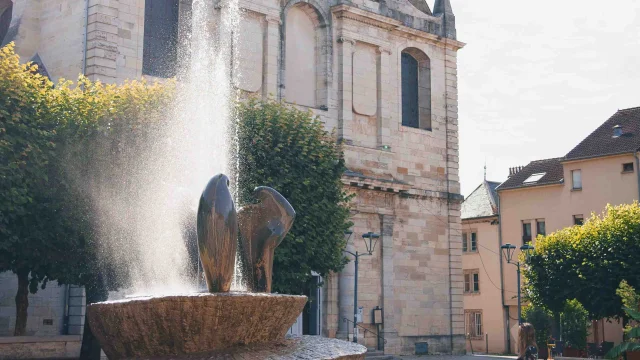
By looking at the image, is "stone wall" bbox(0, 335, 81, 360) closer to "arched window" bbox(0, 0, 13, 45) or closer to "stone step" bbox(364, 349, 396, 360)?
"stone step" bbox(364, 349, 396, 360)

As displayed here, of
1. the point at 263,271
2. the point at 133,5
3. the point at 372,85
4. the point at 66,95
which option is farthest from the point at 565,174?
the point at 263,271

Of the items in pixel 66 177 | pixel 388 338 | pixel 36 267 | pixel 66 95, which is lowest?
pixel 388 338

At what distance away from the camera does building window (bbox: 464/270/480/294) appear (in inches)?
2025

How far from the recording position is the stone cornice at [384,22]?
111 ft

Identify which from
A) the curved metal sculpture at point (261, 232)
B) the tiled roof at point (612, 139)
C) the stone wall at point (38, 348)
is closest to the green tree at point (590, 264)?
the tiled roof at point (612, 139)

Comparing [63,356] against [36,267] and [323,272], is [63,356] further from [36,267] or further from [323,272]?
→ [323,272]

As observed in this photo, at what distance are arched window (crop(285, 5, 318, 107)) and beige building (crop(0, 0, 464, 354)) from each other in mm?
47

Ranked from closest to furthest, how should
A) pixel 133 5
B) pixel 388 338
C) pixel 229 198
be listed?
pixel 229 198
pixel 133 5
pixel 388 338

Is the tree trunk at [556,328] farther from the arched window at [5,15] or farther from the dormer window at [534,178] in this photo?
the arched window at [5,15]

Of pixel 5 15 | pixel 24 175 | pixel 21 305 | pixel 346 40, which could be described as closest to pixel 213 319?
pixel 24 175

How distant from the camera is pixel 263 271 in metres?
11.4

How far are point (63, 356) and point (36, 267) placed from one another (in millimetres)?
2193

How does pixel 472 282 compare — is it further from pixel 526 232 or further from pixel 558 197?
pixel 558 197

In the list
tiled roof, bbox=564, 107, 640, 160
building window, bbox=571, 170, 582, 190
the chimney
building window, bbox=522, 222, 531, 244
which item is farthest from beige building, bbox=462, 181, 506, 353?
the chimney
